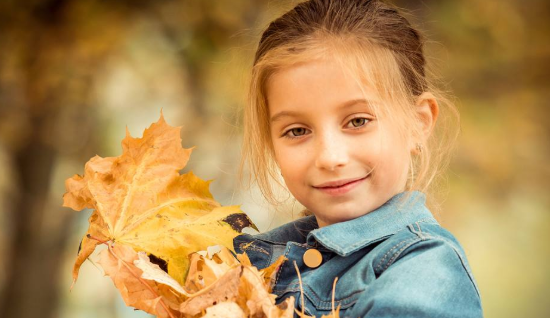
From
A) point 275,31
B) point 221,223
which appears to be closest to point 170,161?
point 221,223

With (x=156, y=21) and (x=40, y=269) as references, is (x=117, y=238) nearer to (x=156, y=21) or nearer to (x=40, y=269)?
(x=40, y=269)

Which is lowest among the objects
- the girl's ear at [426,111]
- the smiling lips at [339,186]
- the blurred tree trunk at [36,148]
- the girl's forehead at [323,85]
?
the blurred tree trunk at [36,148]

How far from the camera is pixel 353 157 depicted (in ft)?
3.76

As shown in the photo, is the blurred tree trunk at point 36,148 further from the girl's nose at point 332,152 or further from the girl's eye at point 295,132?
the girl's nose at point 332,152


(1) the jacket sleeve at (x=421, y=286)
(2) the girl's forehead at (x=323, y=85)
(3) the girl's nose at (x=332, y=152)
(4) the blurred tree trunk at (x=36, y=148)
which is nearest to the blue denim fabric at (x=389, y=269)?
(1) the jacket sleeve at (x=421, y=286)

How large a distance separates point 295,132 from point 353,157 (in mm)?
137

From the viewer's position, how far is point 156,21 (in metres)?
4.20

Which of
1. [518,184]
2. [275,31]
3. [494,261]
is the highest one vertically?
[275,31]

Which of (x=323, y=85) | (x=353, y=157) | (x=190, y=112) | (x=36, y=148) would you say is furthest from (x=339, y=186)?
(x=190, y=112)

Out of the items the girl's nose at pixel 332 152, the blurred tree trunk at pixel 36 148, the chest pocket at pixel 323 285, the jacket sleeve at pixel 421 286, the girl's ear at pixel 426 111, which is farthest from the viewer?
the blurred tree trunk at pixel 36 148

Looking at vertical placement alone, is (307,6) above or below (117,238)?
above

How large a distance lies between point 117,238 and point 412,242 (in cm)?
51

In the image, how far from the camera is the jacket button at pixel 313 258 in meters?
1.14

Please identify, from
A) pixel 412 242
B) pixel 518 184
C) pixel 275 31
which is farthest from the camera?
pixel 518 184
